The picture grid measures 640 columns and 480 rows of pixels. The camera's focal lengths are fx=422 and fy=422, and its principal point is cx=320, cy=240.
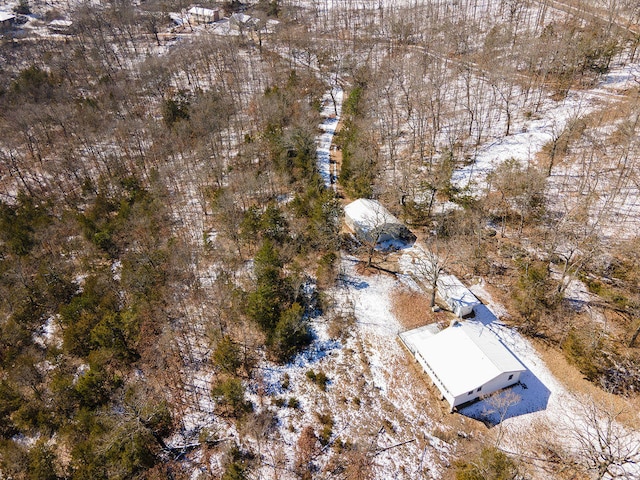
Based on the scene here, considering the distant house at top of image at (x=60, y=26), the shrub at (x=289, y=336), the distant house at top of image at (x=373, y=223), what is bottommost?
the shrub at (x=289, y=336)

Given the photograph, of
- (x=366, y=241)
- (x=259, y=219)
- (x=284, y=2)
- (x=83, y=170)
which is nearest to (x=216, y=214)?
(x=259, y=219)

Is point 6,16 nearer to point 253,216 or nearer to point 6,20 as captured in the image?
point 6,20

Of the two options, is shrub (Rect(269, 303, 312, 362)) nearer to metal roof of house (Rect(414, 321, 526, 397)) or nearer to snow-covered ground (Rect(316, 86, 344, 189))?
metal roof of house (Rect(414, 321, 526, 397))

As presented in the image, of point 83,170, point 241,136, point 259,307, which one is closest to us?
point 259,307

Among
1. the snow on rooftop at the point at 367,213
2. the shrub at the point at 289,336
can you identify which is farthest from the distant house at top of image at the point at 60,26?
the shrub at the point at 289,336

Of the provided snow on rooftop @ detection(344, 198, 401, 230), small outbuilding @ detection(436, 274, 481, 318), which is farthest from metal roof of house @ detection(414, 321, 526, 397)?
snow on rooftop @ detection(344, 198, 401, 230)

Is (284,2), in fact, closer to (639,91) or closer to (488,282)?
(639,91)

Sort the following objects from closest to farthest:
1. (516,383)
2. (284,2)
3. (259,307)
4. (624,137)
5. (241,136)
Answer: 1. (516,383)
2. (259,307)
3. (624,137)
4. (241,136)
5. (284,2)

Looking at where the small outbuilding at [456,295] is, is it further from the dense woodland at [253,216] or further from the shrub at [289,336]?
the shrub at [289,336]
